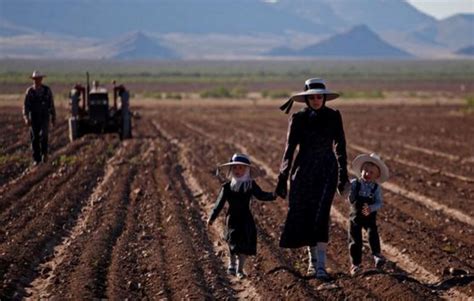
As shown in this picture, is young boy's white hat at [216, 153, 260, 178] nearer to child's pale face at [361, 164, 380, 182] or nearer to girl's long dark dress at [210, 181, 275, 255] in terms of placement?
girl's long dark dress at [210, 181, 275, 255]

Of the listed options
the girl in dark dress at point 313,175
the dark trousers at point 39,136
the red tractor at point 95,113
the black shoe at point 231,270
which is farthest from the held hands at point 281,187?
the red tractor at point 95,113

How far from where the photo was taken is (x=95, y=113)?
21.4 m

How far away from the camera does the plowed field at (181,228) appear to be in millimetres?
8070

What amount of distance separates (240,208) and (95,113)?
13385 millimetres

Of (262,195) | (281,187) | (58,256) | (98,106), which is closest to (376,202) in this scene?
(281,187)

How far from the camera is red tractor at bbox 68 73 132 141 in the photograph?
21391 millimetres

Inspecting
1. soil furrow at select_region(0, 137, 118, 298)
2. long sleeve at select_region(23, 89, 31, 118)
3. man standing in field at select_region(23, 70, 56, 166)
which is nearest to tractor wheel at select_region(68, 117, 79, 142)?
man standing in field at select_region(23, 70, 56, 166)

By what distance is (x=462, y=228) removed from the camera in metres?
11.3

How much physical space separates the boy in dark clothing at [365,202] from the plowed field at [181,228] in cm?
27

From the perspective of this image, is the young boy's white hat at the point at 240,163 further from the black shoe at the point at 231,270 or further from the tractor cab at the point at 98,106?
the tractor cab at the point at 98,106

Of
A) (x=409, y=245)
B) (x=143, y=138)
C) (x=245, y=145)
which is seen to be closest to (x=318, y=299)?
(x=409, y=245)

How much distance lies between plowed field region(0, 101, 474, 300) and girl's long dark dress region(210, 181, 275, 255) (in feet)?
0.99

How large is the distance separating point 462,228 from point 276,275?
12.0ft

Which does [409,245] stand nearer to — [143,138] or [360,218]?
[360,218]
